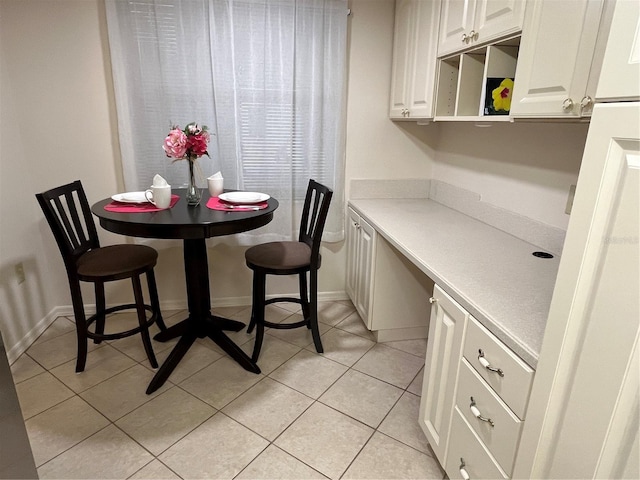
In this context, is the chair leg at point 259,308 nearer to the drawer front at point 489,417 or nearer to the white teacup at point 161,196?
the white teacup at point 161,196

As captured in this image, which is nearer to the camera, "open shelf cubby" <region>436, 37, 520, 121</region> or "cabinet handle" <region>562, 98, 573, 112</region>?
"cabinet handle" <region>562, 98, 573, 112</region>

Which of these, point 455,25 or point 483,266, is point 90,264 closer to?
point 483,266

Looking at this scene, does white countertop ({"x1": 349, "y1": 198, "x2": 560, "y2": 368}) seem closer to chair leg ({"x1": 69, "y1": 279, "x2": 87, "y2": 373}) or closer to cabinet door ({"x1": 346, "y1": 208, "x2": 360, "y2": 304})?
cabinet door ({"x1": 346, "y1": 208, "x2": 360, "y2": 304})

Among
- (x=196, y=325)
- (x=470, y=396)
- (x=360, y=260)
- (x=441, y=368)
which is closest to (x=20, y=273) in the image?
(x=196, y=325)

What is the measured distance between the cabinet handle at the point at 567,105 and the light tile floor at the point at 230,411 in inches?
57.2

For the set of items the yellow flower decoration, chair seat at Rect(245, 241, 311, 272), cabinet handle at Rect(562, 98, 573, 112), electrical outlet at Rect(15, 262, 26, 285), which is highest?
the yellow flower decoration

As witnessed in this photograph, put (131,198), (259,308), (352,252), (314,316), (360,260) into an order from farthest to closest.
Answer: (352,252) < (360,260) < (314,316) < (259,308) < (131,198)

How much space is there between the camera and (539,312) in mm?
1191

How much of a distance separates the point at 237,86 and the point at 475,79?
4.71 ft

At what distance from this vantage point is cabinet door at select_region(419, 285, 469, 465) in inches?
53.7

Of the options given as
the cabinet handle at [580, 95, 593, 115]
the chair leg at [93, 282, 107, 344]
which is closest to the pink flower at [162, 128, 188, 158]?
the chair leg at [93, 282, 107, 344]

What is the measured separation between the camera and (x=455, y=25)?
1.85 m

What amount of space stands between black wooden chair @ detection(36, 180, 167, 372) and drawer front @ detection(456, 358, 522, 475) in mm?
1666

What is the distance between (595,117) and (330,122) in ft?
6.55
